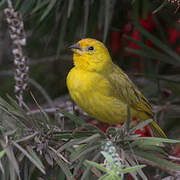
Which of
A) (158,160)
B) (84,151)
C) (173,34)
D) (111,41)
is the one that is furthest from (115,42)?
(84,151)

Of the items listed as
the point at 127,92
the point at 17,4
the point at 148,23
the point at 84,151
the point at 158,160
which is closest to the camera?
the point at 84,151

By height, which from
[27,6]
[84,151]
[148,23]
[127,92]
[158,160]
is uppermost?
[27,6]

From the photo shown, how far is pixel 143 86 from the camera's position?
3299 millimetres

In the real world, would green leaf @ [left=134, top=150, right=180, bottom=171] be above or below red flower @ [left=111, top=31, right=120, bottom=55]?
below

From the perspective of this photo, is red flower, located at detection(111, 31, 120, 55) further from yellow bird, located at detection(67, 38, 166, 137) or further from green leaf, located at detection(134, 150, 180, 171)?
green leaf, located at detection(134, 150, 180, 171)

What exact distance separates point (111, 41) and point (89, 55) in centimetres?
71

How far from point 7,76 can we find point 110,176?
252 cm

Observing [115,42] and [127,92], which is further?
[115,42]

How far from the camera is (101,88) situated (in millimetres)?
2617

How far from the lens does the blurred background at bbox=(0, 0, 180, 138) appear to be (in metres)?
2.72

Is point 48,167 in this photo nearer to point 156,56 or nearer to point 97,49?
point 97,49

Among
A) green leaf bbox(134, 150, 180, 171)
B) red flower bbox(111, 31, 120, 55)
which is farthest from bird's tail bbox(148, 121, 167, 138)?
green leaf bbox(134, 150, 180, 171)

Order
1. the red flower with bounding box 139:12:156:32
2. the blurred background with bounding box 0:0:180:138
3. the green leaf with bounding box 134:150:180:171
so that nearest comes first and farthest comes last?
the green leaf with bounding box 134:150:180:171 → the blurred background with bounding box 0:0:180:138 → the red flower with bounding box 139:12:156:32

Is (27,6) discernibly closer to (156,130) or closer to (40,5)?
(40,5)
